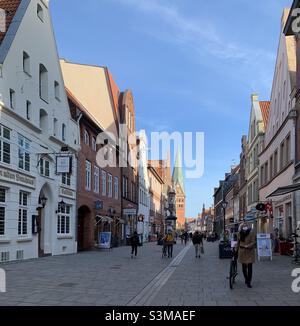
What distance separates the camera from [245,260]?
42.9ft

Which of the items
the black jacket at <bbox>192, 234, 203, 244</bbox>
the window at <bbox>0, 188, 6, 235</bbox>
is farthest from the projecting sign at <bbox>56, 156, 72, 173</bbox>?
the black jacket at <bbox>192, 234, 203, 244</bbox>

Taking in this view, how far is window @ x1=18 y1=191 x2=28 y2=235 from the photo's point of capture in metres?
22.9

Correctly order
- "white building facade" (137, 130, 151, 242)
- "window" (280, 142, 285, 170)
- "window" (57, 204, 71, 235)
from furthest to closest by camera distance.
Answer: "white building facade" (137, 130, 151, 242) < "window" (280, 142, 285, 170) < "window" (57, 204, 71, 235)

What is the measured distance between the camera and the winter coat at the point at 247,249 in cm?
1305

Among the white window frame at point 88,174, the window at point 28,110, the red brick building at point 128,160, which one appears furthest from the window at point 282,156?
the window at point 28,110

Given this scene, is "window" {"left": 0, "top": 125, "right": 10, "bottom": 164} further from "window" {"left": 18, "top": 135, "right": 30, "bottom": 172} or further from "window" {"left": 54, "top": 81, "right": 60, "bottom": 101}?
"window" {"left": 54, "top": 81, "right": 60, "bottom": 101}

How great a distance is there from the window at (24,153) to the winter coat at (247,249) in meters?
12.7

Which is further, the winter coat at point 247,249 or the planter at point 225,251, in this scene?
the planter at point 225,251

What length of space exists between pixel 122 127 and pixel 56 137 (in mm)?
21334

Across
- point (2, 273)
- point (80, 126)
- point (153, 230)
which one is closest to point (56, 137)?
point (80, 126)

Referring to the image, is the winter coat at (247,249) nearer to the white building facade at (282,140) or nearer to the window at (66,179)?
the white building facade at (282,140)

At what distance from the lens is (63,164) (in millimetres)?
25078

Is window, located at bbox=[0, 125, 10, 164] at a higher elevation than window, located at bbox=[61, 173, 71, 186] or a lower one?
higher

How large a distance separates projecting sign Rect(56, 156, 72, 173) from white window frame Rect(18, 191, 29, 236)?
2.18 metres
